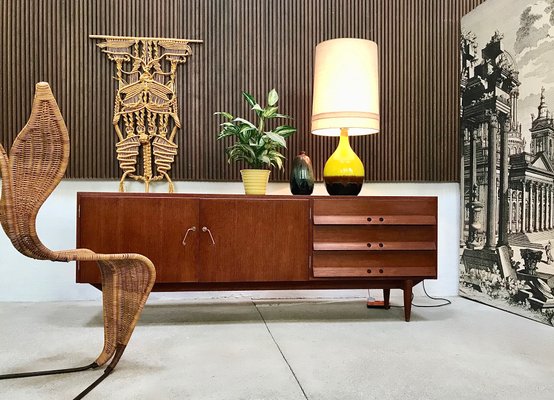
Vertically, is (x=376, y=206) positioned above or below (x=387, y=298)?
above

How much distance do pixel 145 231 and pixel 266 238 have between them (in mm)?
578

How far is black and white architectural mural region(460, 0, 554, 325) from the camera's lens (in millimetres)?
2395

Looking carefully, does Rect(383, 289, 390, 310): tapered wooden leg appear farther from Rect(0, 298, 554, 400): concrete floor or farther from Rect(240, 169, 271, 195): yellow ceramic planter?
Rect(240, 169, 271, 195): yellow ceramic planter

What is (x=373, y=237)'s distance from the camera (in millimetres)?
2381

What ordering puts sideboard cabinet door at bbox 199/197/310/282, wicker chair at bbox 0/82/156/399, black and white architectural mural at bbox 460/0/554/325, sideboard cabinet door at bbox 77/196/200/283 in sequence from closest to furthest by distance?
1. wicker chair at bbox 0/82/156/399
2. sideboard cabinet door at bbox 77/196/200/283
3. sideboard cabinet door at bbox 199/197/310/282
4. black and white architectural mural at bbox 460/0/554/325

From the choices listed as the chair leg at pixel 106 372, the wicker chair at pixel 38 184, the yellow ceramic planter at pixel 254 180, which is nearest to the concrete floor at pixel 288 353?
the chair leg at pixel 106 372

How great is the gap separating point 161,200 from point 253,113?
3.26 feet

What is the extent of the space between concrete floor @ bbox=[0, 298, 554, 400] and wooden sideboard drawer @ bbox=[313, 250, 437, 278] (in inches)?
10.1

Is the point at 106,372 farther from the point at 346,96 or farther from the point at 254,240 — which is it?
the point at 346,96

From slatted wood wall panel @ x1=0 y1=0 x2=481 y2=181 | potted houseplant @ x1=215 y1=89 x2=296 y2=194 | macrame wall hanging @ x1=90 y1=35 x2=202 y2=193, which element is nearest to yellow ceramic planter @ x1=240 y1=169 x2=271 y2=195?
potted houseplant @ x1=215 y1=89 x2=296 y2=194

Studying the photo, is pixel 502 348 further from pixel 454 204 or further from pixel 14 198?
pixel 14 198

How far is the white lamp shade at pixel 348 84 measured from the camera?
2453 mm

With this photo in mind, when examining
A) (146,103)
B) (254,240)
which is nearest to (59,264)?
(146,103)

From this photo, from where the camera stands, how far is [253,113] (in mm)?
2953
